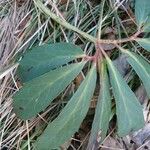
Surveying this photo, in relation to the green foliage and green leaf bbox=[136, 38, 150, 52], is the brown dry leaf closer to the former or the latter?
the green foliage

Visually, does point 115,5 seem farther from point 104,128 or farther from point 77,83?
point 104,128

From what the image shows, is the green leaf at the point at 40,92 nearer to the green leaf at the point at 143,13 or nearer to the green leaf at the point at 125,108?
the green leaf at the point at 125,108

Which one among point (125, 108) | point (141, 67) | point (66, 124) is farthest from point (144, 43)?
point (66, 124)

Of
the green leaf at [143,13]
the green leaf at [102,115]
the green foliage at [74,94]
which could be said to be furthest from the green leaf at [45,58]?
the green leaf at [143,13]

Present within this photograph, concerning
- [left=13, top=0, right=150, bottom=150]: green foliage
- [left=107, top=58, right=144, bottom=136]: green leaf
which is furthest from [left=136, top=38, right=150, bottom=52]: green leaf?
[left=107, top=58, right=144, bottom=136]: green leaf

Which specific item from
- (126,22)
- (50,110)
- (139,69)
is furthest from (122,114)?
(126,22)
